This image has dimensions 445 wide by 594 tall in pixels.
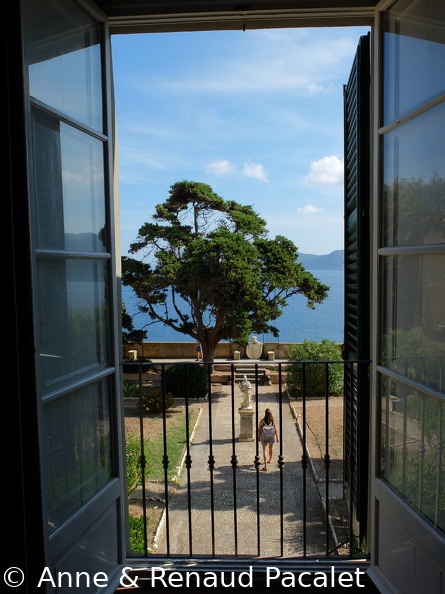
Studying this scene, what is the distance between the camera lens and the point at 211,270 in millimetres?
13594

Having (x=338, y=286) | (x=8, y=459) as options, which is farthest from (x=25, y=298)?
(x=338, y=286)

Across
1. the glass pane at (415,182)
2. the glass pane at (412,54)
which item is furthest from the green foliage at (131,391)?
the glass pane at (412,54)

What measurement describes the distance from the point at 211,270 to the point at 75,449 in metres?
12.0

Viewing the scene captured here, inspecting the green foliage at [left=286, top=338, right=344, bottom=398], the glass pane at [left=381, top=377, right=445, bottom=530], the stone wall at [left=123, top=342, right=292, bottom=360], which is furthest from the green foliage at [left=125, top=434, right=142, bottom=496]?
the stone wall at [left=123, top=342, right=292, bottom=360]

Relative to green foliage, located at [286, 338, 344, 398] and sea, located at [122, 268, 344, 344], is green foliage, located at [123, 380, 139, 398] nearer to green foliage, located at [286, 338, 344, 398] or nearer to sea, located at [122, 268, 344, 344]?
green foliage, located at [286, 338, 344, 398]

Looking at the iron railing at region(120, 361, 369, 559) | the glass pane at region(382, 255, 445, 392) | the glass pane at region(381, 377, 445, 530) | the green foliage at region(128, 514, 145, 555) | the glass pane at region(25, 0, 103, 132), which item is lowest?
the iron railing at region(120, 361, 369, 559)

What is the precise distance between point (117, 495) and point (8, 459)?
0.73 meters

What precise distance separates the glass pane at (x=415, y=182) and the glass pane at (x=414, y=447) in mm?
525

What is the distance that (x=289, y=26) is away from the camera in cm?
205

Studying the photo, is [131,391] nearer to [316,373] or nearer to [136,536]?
[316,373]

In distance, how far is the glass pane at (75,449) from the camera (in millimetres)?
1478

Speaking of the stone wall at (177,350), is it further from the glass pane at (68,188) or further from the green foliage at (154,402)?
the glass pane at (68,188)

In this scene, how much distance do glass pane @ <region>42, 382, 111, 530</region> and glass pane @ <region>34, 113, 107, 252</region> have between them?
507mm

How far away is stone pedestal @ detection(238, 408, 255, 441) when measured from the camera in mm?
9289
